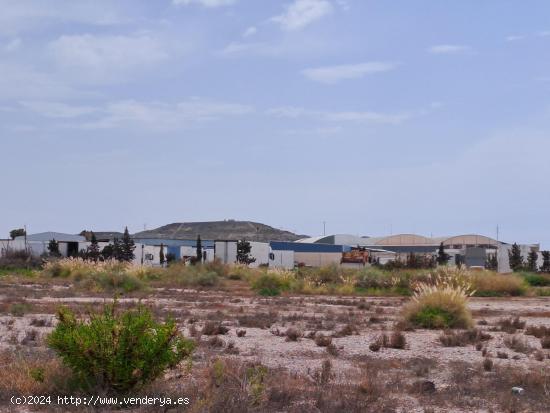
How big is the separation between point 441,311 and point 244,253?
72.2m

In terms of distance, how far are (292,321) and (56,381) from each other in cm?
1456

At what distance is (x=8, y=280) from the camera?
53312 mm

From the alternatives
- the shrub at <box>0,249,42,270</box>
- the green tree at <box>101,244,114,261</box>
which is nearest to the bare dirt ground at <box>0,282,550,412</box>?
the shrub at <box>0,249,42,270</box>

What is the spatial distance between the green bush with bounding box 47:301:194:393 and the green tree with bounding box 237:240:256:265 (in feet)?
272

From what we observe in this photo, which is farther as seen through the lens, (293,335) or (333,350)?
(293,335)

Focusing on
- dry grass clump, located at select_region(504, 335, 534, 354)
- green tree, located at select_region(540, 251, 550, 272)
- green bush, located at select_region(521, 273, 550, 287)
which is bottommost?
dry grass clump, located at select_region(504, 335, 534, 354)

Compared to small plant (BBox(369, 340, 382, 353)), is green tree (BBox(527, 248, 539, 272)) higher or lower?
higher

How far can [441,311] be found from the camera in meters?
24.2

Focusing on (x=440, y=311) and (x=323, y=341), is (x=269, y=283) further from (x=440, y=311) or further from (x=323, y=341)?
(x=323, y=341)

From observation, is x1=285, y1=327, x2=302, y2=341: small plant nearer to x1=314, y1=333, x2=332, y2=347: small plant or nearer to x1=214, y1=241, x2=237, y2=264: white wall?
x1=314, y1=333, x2=332, y2=347: small plant

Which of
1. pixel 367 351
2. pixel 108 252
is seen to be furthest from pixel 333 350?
pixel 108 252

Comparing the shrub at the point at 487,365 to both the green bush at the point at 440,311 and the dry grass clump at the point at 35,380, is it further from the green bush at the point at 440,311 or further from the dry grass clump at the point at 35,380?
the green bush at the point at 440,311

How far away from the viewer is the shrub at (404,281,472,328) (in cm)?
2386

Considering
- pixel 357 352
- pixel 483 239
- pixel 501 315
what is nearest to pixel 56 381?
pixel 357 352
